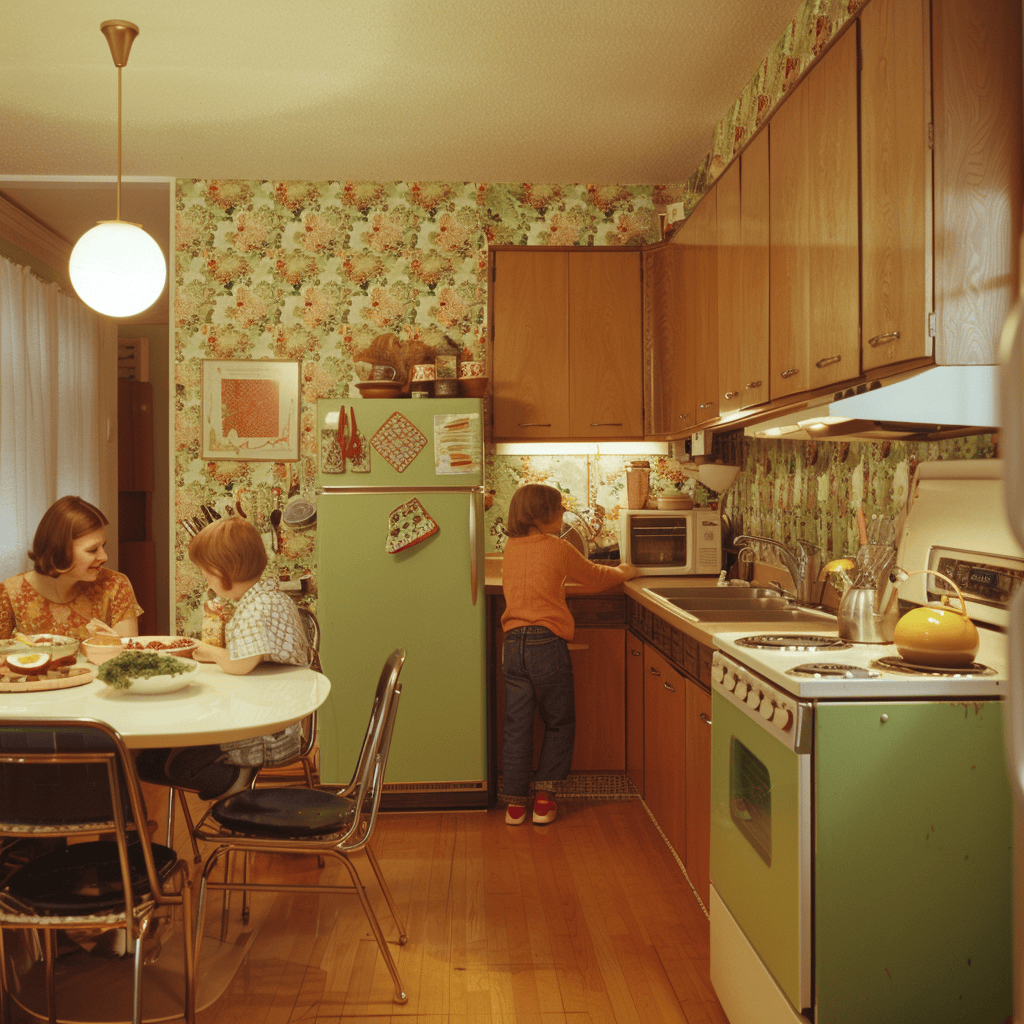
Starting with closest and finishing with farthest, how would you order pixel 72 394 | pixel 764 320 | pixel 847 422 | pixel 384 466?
1. pixel 847 422
2. pixel 764 320
3. pixel 384 466
4. pixel 72 394

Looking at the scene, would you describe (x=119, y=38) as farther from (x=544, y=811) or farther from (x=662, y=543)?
(x=544, y=811)

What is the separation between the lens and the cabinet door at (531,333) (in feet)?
13.1

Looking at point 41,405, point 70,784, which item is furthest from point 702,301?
point 41,405

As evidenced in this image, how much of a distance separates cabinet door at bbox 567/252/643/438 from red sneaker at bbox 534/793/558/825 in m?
1.61

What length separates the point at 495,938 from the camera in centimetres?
250

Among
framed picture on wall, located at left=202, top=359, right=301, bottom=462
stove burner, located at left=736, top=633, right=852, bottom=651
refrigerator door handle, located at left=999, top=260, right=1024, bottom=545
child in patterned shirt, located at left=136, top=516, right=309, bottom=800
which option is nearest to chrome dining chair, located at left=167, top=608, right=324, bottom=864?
child in patterned shirt, located at left=136, top=516, right=309, bottom=800

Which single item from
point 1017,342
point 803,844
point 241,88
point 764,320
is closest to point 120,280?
point 241,88

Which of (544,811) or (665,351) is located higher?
(665,351)

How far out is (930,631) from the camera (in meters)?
1.74

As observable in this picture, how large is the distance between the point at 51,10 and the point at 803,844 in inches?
121

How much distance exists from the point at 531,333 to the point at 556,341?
120mm

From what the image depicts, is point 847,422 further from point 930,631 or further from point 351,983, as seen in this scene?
point 351,983

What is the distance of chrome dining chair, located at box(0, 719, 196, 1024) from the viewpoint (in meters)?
1.61

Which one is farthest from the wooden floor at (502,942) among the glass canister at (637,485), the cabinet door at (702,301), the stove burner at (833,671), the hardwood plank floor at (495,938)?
the cabinet door at (702,301)
